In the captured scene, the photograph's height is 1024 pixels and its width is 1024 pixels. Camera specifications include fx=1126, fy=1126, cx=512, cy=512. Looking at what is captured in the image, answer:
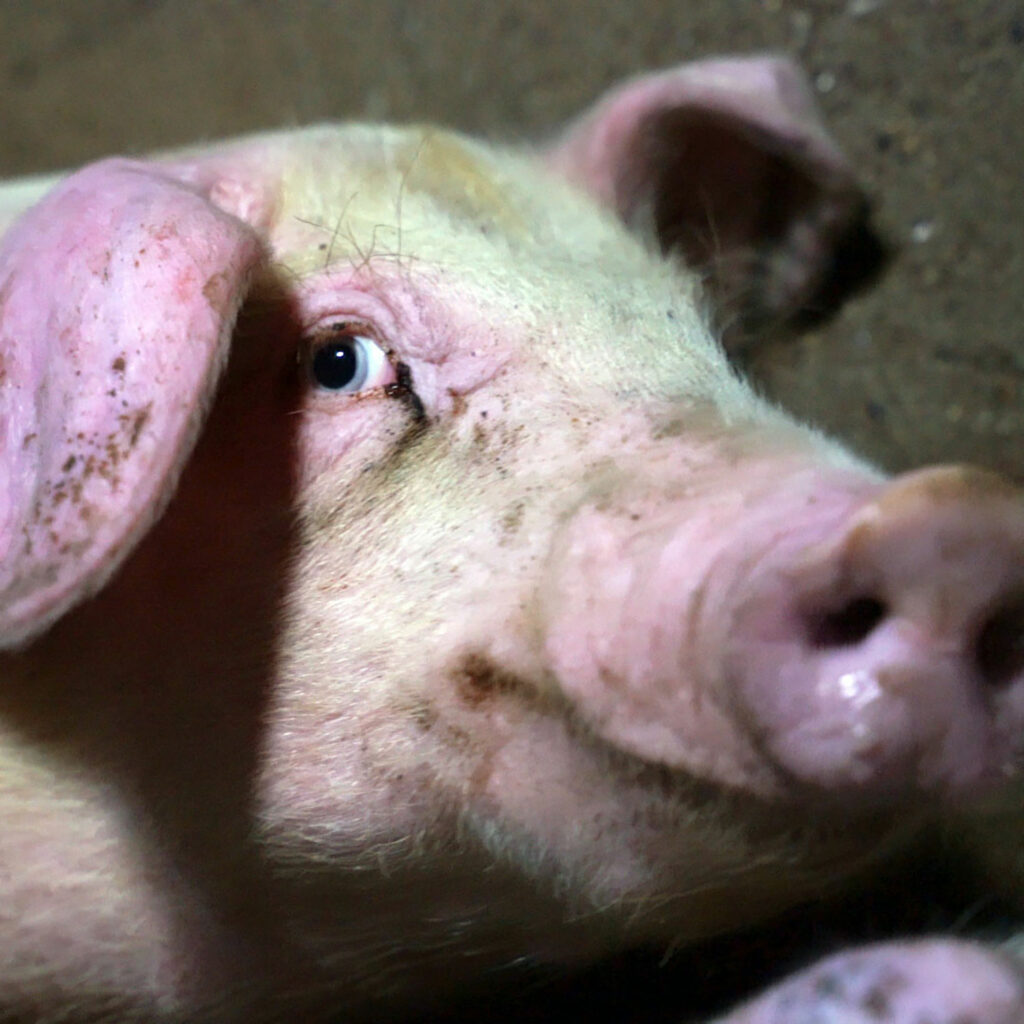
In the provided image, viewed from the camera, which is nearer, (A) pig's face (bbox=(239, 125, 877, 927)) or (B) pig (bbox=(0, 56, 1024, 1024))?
(B) pig (bbox=(0, 56, 1024, 1024))

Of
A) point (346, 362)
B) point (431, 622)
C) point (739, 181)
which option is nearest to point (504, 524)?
point (431, 622)

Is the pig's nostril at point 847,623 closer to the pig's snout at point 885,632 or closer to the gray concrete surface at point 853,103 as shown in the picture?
the pig's snout at point 885,632

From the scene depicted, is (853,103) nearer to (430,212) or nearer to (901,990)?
(430,212)

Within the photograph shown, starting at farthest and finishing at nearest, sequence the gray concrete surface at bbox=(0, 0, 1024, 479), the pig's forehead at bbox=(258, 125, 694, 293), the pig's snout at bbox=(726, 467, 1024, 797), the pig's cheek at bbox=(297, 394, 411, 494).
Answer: the gray concrete surface at bbox=(0, 0, 1024, 479) → the pig's forehead at bbox=(258, 125, 694, 293) → the pig's cheek at bbox=(297, 394, 411, 494) → the pig's snout at bbox=(726, 467, 1024, 797)

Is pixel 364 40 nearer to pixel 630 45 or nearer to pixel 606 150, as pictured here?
pixel 630 45

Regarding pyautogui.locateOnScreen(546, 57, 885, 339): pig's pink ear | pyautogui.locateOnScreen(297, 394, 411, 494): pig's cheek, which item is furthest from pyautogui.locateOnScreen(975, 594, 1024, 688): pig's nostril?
pyautogui.locateOnScreen(546, 57, 885, 339): pig's pink ear

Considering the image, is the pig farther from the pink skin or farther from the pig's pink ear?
the pig's pink ear

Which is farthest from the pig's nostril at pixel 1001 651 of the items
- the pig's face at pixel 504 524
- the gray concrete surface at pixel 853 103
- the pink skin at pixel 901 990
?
the gray concrete surface at pixel 853 103

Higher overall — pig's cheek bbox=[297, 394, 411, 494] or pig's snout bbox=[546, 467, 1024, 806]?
pig's cheek bbox=[297, 394, 411, 494]

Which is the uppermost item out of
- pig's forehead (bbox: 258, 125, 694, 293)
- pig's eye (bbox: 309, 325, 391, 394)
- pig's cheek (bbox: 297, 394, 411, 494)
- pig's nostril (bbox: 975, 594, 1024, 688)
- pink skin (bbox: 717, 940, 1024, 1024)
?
pig's forehead (bbox: 258, 125, 694, 293)
